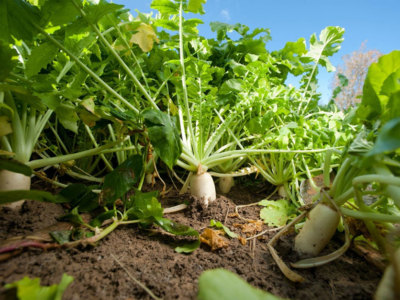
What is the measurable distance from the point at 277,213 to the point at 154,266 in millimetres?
716

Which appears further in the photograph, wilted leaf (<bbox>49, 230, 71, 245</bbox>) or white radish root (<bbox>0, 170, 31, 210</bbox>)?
white radish root (<bbox>0, 170, 31, 210</bbox>)

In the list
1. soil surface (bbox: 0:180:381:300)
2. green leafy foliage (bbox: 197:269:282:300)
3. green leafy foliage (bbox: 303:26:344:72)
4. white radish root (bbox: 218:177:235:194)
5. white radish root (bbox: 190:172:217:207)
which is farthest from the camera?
green leafy foliage (bbox: 303:26:344:72)

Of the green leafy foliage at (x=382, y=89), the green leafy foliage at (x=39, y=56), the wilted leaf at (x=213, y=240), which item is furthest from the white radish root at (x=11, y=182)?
the green leafy foliage at (x=382, y=89)

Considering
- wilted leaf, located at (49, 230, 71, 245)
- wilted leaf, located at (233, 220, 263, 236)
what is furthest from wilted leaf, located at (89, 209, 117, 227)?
wilted leaf, located at (233, 220, 263, 236)

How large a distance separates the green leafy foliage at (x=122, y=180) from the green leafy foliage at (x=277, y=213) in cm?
66

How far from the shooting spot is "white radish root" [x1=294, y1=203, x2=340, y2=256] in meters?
0.75

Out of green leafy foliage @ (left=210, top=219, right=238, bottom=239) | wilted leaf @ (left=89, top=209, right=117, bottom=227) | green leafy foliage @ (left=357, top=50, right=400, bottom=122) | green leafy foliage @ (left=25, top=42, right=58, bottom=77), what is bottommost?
green leafy foliage @ (left=210, top=219, right=238, bottom=239)

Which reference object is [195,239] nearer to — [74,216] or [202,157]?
[74,216]

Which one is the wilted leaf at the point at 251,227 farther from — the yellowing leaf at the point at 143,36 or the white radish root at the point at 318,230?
the yellowing leaf at the point at 143,36

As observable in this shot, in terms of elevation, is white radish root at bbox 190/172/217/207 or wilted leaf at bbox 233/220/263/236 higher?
white radish root at bbox 190/172/217/207

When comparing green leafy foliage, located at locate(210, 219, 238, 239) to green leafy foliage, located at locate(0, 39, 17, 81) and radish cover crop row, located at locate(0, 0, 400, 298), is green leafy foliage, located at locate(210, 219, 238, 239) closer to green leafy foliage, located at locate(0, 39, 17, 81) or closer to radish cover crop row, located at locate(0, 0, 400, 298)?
radish cover crop row, located at locate(0, 0, 400, 298)

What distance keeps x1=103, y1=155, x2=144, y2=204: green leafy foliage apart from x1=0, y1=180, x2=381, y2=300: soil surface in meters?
0.14

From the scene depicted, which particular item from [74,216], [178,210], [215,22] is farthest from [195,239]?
[215,22]

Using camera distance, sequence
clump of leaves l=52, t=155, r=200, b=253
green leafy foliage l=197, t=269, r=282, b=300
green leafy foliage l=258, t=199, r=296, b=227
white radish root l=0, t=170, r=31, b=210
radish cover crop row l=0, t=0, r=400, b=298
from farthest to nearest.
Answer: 1. green leafy foliage l=258, t=199, r=296, b=227
2. white radish root l=0, t=170, r=31, b=210
3. clump of leaves l=52, t=155, r=200, b=253
4. radish cover crop row l=0, t=0, r=400, b=298
5. green leafy foliage l=197, t=269, r=282, b=300
